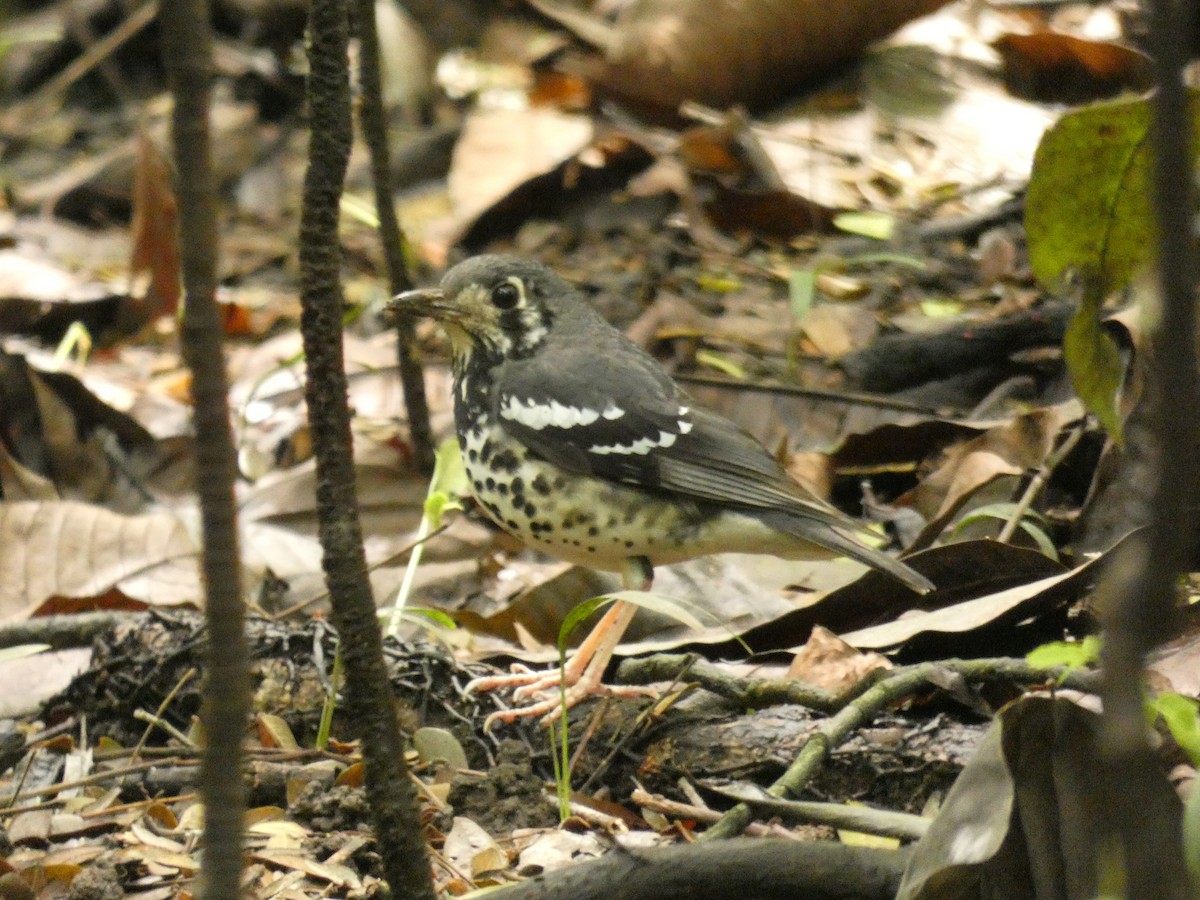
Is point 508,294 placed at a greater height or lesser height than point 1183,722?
greater

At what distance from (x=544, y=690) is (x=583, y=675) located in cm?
11

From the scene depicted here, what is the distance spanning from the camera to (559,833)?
10.3 feet

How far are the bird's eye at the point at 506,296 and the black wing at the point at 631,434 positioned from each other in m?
0.18

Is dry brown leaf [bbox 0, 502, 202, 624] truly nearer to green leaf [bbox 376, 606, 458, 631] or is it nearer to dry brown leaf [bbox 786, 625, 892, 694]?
green leaf [bbox 376, 606, 458, 631]

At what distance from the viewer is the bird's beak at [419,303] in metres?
4.34

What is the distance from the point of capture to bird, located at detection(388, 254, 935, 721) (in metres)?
4.14

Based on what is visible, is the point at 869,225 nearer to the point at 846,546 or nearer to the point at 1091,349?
the point at 846,546

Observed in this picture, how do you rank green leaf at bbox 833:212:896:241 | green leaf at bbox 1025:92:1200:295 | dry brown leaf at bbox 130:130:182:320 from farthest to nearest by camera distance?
dry brown leaf at bbox 130:130:182:320
green leaf at bbox 833:212:896:241
green leaf at bbox 1025:92:1200:295

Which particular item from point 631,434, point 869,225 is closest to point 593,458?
point 631,434

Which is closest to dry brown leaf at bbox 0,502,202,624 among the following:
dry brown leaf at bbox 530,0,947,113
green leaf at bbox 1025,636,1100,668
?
green leaf at bbox 1025,636,1100,668

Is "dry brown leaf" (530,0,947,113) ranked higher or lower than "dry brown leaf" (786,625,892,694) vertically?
higher

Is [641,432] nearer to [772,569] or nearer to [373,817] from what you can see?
[772,569]

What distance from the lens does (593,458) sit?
4.24 meters

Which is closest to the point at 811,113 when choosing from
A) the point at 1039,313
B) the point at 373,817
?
the point at 1039,313
